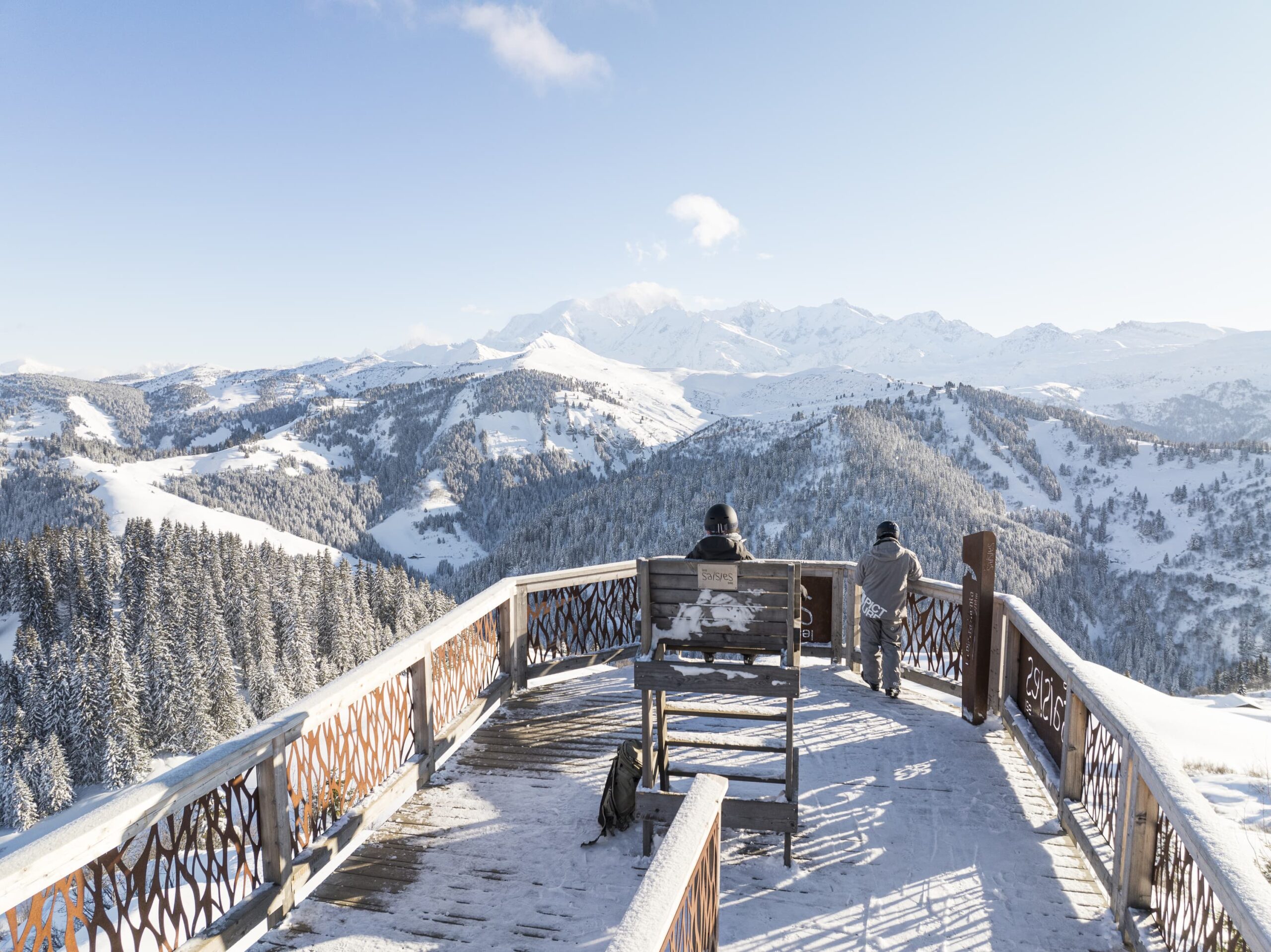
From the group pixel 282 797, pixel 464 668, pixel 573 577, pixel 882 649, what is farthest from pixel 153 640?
pixel 882 649

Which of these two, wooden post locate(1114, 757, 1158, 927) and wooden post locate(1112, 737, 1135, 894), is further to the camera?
wooden post locate(1112, 737, 1135, 894)

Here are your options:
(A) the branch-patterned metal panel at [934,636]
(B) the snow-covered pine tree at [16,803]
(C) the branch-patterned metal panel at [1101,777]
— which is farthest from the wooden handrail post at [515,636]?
(B) the snow-covered pine tree at [16,803]

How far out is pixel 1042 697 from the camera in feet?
18.2

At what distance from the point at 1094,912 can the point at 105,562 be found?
3371 inches

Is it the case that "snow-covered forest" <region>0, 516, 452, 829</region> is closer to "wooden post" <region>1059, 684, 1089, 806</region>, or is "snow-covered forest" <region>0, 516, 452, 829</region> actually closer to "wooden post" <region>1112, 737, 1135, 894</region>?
"wooden post" <region>1059, 684, 1089, 806</region>

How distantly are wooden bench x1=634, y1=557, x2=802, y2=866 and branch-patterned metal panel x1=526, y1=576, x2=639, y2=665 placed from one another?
10.9 ft

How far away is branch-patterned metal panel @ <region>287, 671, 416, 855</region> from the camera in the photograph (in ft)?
13.6

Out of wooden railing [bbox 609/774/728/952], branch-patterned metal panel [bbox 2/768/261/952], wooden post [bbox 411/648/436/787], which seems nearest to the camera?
wooden railing [bbox 609/774/728/952]

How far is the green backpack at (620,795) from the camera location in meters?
4.67

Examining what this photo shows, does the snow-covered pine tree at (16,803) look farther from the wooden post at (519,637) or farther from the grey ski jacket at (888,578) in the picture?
the grey ski jacket at (888,578)

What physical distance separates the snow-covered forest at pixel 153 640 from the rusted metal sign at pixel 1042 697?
1689 inches

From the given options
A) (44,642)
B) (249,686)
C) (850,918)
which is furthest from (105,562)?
(850,918)

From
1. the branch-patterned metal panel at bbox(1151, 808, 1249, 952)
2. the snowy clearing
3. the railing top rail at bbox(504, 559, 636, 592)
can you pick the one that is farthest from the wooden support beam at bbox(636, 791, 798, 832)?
the snowy clearing

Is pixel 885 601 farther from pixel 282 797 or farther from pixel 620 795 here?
pixel 282 797
